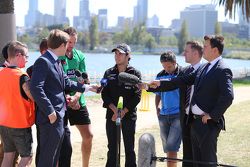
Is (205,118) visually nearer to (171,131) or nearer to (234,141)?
(171,131)

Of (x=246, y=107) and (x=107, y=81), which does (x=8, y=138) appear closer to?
(x=107, y=81)

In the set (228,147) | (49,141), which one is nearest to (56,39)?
(49,141)

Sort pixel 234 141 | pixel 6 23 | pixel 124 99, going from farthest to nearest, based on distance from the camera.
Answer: pixel 234 141 < pixel 6 23 < pixel 124 99

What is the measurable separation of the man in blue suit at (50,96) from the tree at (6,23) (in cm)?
210

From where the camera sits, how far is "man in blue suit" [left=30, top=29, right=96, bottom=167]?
5.65 m

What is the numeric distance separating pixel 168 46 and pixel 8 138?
520ft

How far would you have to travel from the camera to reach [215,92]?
19.9ft

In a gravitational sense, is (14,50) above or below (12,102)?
above

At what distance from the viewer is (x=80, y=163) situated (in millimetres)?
8570

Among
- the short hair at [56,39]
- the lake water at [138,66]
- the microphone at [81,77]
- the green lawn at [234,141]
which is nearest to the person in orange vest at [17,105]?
the short hair at [56,39]

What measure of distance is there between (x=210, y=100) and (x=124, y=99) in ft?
5.13

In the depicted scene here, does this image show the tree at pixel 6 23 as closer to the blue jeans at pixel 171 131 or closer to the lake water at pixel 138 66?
the lake water at pixel 138 66

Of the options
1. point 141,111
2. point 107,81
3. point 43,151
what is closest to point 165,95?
point 107,81

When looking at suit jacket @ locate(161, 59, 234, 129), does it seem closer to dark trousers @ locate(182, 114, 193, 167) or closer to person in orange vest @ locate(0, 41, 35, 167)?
dark trousers @ locate(182, 114, 193, 167)
